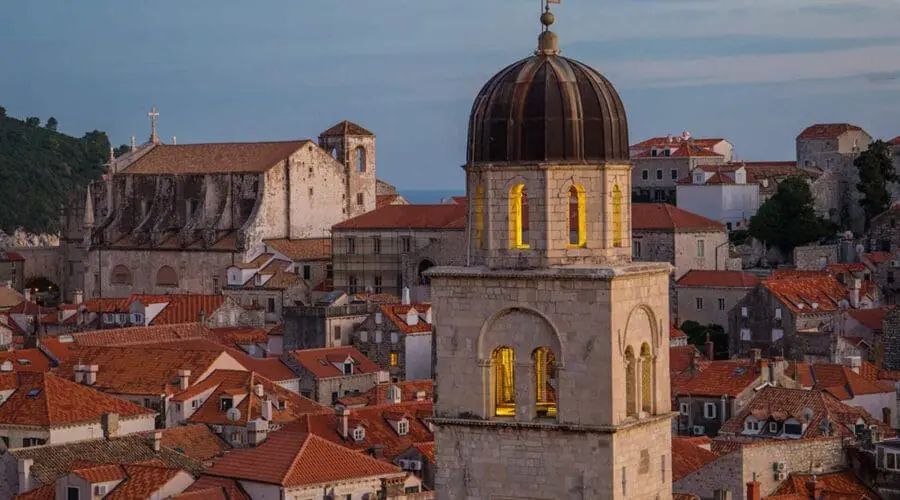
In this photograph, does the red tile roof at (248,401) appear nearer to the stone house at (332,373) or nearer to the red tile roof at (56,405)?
the red tile roof at (56,405)

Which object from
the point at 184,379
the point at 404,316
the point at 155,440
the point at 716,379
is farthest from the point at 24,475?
the point at 404,316

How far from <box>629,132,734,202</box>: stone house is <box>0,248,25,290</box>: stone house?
3381 centimetres

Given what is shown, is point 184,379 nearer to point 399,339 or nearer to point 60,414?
point 60,414

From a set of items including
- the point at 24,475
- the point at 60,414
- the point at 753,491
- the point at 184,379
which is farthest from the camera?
the point at 184,379

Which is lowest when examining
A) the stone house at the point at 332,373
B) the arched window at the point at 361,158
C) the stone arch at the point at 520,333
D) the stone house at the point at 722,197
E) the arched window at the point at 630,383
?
the stone house at the point at 332,373

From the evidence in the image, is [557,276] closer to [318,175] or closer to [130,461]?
[130,461]

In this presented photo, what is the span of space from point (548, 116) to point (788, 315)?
62.6 metres

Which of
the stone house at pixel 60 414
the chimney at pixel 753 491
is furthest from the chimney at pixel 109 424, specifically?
the chimney at pixel 753 491

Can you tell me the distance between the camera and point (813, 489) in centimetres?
5397

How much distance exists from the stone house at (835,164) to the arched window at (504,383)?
90.4 meters

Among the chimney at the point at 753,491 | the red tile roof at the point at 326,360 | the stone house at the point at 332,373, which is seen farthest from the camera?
the red tile roof at the point at 326,360

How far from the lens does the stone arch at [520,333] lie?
2755 centimetres

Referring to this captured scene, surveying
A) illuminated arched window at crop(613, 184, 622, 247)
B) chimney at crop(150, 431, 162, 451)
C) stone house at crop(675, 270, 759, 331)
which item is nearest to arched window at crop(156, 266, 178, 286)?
stone house at crop(675, 270, 759, 331)

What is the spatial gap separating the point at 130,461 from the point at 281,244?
53.8 metres
